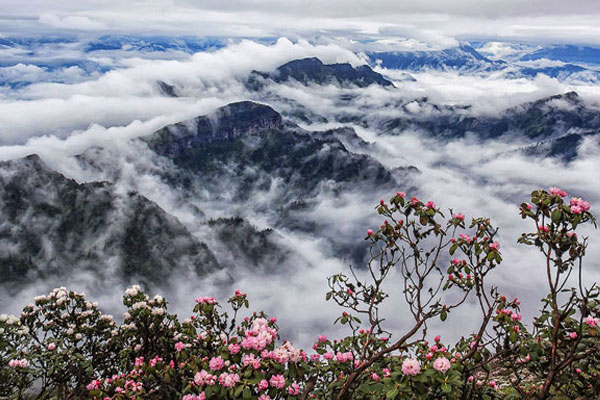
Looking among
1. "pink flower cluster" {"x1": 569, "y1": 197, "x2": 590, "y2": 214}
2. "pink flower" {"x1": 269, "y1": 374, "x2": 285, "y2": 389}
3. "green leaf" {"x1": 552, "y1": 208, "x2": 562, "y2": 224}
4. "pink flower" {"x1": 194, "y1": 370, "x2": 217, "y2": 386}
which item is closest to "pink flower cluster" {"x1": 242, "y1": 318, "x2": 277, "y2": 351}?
"pink flower" {"x1": 269, "y1": 374, "x2": 285, "y2": 389}

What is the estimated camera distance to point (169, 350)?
1408 centimetres

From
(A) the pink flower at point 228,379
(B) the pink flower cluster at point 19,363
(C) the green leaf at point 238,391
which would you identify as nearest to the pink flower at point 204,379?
(A) the pink flower at point 228,379

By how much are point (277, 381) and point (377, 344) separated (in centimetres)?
573

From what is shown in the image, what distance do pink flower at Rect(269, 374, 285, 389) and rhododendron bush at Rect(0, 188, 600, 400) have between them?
25 mm

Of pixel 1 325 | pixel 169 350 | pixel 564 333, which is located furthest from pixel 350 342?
pixel 1 325

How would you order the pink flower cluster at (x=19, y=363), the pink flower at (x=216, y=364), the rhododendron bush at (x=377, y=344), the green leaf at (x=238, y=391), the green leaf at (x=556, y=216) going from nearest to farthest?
the green leaf at (x=238, y=391)
the pink flower at (x=216, y=364)
the rhododendron bush at (x=377, y=344)
the green leaf at (x=556, y=216)
the pink flower cluster at (x=19, y=363)

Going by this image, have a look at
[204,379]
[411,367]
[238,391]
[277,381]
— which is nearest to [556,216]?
[411,367]

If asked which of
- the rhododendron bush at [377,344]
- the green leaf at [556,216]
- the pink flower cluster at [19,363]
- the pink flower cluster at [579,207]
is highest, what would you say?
the pink flower cluster at [579,207]

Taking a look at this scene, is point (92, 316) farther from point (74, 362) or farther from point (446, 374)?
point (446, 374)

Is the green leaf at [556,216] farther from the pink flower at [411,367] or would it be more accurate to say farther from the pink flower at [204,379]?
the pink flower at [204,379]

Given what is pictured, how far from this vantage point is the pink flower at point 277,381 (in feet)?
23.6

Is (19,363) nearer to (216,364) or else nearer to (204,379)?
(204,379)

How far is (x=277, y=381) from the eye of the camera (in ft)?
23.7

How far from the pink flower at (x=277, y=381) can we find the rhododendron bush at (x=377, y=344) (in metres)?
0.02
